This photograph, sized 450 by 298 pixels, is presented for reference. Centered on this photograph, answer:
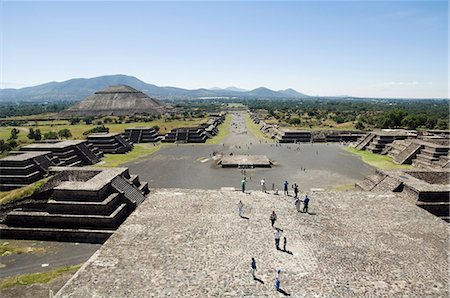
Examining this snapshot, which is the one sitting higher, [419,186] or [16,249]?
[419,186]

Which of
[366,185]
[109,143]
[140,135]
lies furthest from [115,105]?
[366,185]

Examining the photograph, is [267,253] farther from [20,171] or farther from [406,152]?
[406,152]

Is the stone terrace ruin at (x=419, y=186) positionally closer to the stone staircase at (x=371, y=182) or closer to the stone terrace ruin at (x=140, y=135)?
the stone staircase at (x=371, y=182)

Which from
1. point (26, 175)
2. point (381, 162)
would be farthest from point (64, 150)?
point (381, 162)

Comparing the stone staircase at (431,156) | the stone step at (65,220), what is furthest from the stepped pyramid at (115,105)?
the stone step at (65,220)

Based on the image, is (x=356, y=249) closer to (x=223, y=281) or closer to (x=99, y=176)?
(x=223, y=281)
